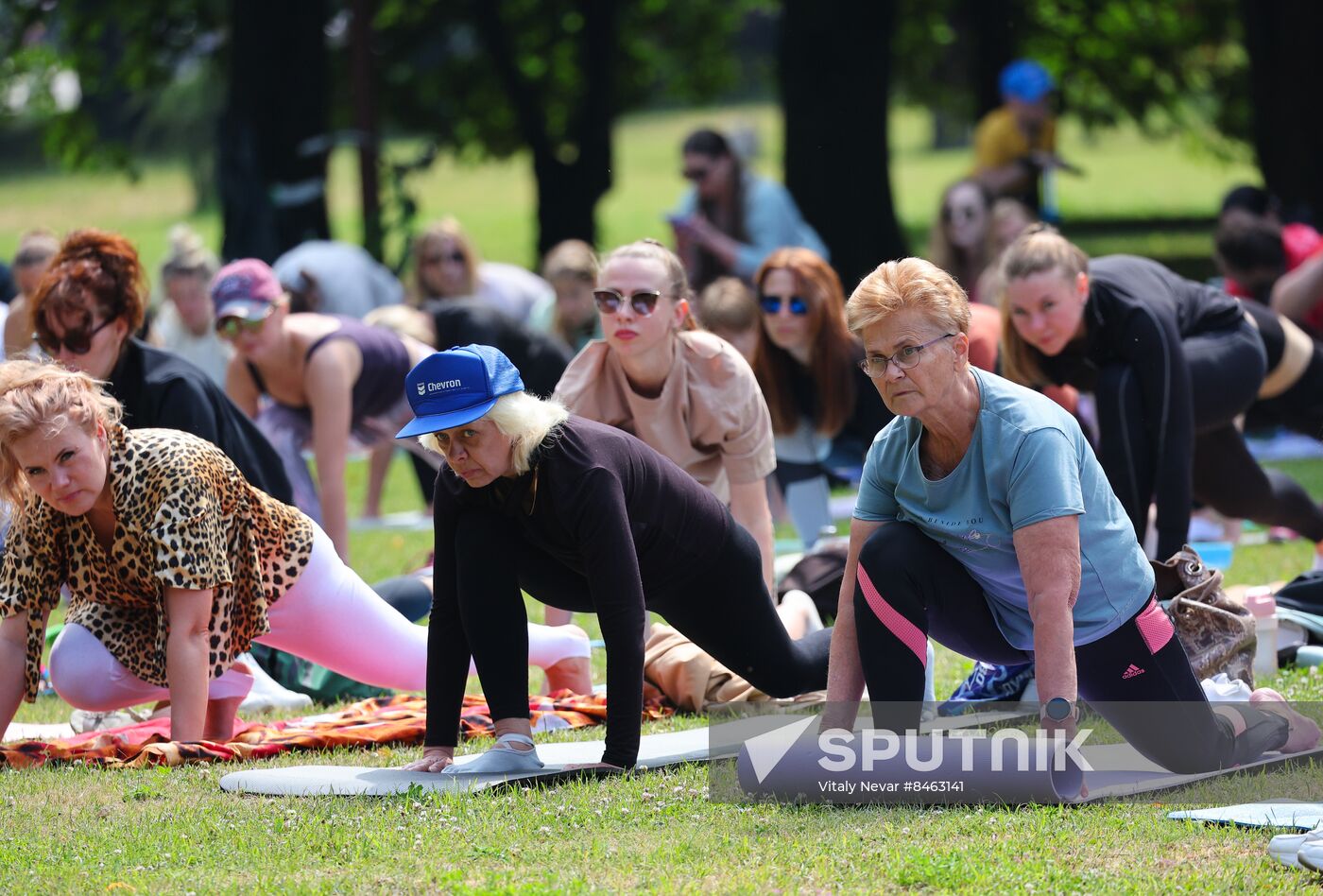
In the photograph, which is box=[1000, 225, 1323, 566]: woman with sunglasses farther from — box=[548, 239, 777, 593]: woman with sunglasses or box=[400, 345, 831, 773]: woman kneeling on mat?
box=[400, 345, 831, 773]: woman kneeling on mat

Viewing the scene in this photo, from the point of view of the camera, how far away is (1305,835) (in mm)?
3867

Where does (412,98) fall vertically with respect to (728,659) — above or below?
above

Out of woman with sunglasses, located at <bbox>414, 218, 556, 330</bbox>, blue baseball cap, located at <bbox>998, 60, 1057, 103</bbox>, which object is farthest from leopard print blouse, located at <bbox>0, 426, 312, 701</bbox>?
blue baseball cap, located at <bbox>998, 60, 1057, 103</bbox>

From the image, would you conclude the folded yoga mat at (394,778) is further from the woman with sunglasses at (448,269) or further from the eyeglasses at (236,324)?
the woman with sunglasses at (448,269)

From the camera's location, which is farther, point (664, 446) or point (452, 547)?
point (664, 446)

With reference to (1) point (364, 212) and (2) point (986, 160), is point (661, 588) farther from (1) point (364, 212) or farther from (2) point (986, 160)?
(1) point (364, 212)

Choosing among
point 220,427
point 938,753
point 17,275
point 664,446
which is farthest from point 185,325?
point 938,753

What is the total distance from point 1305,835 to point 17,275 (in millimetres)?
8273

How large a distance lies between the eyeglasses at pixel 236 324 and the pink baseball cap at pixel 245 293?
0.01 metres

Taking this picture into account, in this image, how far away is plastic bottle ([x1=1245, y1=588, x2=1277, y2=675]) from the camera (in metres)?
6.16

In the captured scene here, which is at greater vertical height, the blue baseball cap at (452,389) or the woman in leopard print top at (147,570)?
the blue baseball cap at (452,389)

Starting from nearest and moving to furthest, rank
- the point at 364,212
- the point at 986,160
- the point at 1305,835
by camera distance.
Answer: the point at 1305,835
the point at 986,160
the point at 364,212

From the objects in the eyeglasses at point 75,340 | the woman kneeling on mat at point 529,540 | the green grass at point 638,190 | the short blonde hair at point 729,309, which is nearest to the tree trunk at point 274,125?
the short blonde hair at point 729,309

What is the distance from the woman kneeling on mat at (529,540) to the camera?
4672 mm
